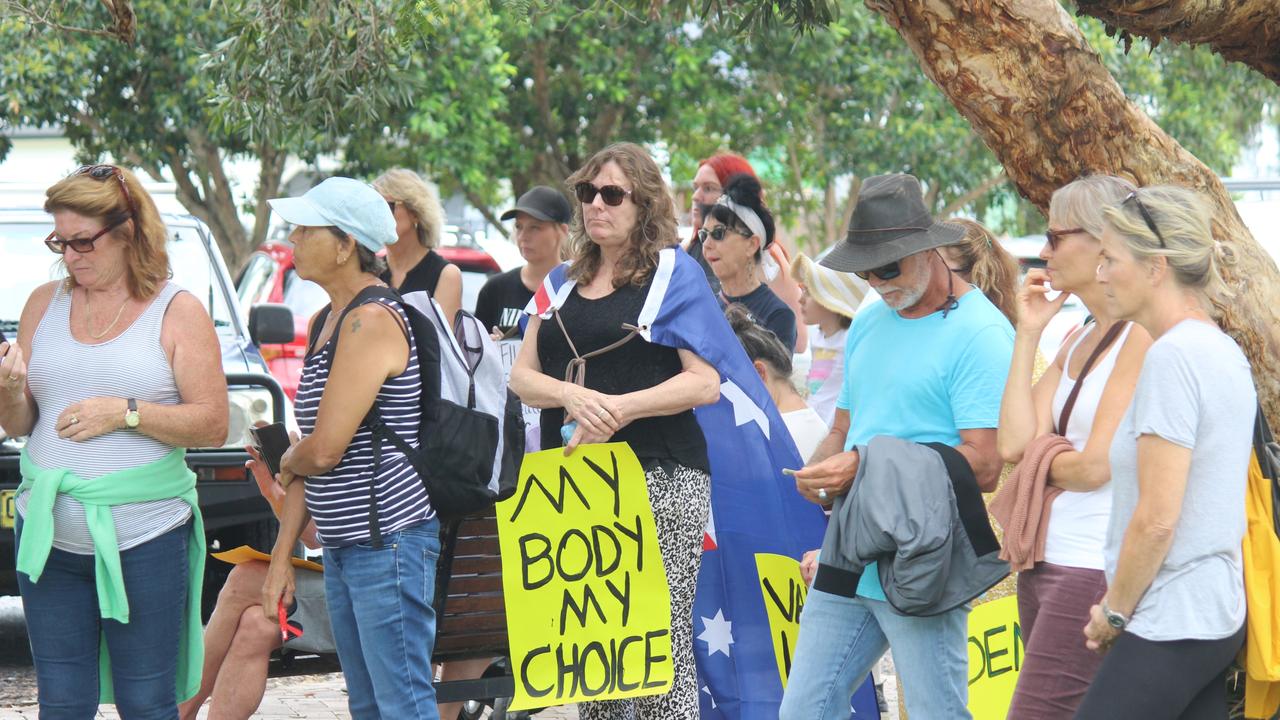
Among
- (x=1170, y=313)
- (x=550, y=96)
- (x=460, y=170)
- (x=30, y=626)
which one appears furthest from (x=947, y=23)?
(x=550, y=96)

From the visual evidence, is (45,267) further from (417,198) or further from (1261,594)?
(1261,594)

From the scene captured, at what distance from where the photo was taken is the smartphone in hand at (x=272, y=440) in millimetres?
4969

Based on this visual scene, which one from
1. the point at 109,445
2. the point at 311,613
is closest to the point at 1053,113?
the point at 109,445

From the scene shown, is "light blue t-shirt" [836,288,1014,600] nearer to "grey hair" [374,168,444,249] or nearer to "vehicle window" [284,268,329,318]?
"grey hair" [374,168,444,249]

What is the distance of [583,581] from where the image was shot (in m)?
4.90

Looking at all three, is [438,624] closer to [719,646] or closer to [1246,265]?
[719,646]

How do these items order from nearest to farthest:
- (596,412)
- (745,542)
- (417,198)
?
(596,412)
(745,542)
(417,198)

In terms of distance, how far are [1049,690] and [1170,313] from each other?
3.18ft

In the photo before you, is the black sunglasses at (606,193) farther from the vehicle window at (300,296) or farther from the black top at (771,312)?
the vehicle window at (300,296)

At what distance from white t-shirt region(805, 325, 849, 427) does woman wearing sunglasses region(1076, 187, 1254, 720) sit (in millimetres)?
2277

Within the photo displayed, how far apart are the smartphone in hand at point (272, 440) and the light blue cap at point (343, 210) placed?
2.88 feet

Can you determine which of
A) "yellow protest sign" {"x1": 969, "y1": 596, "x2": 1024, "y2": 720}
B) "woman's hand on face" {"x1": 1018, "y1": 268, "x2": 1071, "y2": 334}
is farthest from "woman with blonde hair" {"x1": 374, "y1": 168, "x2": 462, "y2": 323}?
"woman's hand on face" {"x1": 1018, "y1": 268, "x2": 1071, "y2": 334}

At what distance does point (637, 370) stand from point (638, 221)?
48 centimetres

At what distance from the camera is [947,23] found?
447 centimetres
